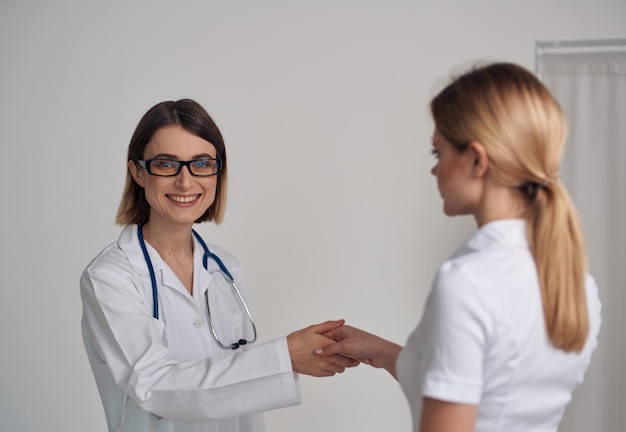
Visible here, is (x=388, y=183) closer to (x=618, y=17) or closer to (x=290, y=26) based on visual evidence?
(x=290, y=26)

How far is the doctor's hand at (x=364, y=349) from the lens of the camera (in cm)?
174

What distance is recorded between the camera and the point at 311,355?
5.93 feet

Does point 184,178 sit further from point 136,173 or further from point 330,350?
point 330,350

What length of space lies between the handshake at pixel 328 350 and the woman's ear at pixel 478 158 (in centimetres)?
68

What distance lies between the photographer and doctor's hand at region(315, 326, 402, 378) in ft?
5.70

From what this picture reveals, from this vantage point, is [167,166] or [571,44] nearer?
[167,166]

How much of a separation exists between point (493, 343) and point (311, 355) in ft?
2.45

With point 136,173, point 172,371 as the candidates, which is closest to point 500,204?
point 172,371

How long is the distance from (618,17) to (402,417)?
197 cm

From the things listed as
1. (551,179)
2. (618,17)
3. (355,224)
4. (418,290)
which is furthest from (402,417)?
(551,179)

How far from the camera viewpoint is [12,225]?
348cm

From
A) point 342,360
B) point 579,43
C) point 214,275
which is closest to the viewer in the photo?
point 342,360

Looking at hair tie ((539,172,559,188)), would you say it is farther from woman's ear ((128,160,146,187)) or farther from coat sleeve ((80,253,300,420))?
woman's ear ((128,160,146,187))

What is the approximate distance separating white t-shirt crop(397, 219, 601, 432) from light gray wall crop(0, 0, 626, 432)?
2029mm
